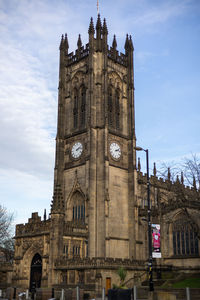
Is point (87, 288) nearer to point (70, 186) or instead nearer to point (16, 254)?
point (16, 254)

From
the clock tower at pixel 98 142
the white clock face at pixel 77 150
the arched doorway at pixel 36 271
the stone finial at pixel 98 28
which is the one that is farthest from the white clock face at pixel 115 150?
the arched doorway at pixel 36 271

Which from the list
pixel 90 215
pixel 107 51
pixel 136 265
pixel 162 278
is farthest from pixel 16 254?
pixel 107 51

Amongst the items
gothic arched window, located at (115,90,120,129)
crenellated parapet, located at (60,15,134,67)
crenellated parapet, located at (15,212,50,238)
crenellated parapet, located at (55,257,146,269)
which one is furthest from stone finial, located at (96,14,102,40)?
crenellated parapet, located at (55,257,146,269)

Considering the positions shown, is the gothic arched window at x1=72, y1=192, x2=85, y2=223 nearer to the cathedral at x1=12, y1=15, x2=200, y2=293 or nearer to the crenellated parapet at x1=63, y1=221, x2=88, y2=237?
the cathedral at x1=12, y1=15, x2=200, y2=293

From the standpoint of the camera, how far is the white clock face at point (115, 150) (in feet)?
183

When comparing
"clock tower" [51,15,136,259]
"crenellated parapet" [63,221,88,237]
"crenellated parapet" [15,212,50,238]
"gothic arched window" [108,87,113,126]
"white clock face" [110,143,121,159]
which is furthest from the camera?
"gothic arched window" [108,87,113,126]

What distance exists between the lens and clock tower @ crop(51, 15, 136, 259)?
51.0 metres

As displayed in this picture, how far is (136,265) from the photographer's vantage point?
4203 cm

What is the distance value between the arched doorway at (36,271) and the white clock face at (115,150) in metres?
18.6

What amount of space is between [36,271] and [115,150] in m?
20.7

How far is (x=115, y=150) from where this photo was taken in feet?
185

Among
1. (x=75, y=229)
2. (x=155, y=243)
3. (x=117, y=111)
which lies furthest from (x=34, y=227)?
(x=117, y=111)

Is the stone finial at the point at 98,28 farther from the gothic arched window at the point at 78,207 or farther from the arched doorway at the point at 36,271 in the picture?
the arched doorway at the point at 36,271

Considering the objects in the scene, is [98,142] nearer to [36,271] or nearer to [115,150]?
[115,150]
